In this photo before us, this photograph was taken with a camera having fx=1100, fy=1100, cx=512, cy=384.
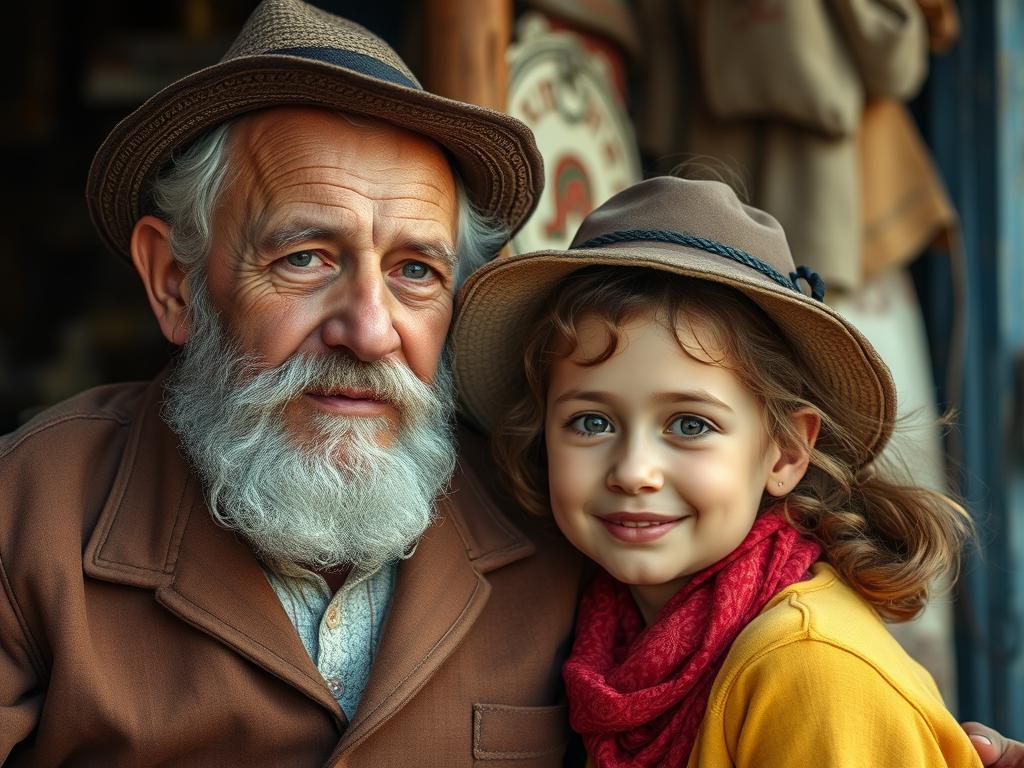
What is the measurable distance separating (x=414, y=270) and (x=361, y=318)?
0.79ft

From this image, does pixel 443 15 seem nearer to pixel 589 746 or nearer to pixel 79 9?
pixel 589 746

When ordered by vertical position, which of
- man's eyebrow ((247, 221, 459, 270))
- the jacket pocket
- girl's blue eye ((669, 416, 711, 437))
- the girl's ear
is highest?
man's eyebrow ((247, 221, 459, 270))

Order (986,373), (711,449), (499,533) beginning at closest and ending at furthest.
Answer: (711,449) → (499,533) → (986,373)

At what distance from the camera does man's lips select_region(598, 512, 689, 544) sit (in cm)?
200

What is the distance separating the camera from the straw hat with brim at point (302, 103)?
2.08m

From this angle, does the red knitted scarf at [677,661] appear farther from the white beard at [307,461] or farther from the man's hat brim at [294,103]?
the man's hat brim at [294,103]

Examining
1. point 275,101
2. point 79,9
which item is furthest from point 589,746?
point 79,9

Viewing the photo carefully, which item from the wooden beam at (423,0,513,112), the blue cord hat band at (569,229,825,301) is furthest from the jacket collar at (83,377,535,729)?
the wooden beam at (423,0,513,112)

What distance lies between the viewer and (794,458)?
7.03 ft

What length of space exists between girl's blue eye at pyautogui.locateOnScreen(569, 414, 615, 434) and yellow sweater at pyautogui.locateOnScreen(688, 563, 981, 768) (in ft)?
1.44

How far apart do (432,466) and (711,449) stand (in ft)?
1.99

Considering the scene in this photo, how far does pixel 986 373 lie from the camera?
3.99 m

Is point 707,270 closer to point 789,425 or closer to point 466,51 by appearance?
point 789,425

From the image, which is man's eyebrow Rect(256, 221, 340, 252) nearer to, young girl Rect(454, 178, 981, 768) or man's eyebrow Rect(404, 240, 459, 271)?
man's eyebrow Rect(404, 240, 459, 271)
